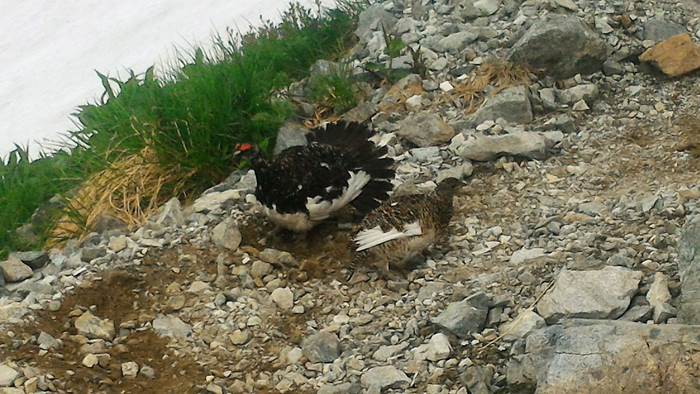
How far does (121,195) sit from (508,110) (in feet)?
7.59

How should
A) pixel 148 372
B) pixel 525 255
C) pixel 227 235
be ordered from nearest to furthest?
pixel 148 372 < pixel 525 255 < pixel 227 235

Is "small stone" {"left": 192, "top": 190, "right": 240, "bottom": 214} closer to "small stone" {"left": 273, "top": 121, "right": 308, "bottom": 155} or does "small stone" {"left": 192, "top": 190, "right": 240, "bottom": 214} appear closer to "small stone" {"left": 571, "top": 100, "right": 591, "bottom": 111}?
"small stone" {"left": 273, "top": 121, "right": 308, "bottom": 155}

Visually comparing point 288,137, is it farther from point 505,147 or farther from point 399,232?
point 399,232

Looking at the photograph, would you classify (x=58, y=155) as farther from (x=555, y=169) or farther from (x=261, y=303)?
(x=555, y=169)

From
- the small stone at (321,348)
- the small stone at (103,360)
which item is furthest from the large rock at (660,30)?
the small stone at (103,360)

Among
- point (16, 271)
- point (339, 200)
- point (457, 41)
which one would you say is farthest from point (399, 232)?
point (457, 41)

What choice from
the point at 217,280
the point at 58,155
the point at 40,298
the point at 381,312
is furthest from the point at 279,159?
the point at 58,155

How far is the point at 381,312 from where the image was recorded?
14.2 feet

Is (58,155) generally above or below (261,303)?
above

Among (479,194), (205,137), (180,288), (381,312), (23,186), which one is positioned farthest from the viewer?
(23,186)

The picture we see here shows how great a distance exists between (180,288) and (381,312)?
3.25 ft

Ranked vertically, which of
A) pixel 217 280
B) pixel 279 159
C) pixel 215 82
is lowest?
pixel 217 280

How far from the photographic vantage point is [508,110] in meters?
5.71

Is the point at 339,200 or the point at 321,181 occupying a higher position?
the point at 321,181
